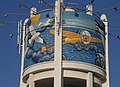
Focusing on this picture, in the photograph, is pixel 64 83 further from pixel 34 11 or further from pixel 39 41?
pixel 34 11

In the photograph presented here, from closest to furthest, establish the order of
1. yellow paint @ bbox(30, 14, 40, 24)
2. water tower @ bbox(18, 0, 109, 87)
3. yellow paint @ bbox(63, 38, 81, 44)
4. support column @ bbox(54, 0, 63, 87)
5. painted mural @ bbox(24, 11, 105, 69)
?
1. support column @ bbox(54, 0, 63, 87)
2. water tower @ bbox(18, 0, 109, 87)
3. painted mural @ bbox(24, 11, 105, 69)
4. yellow paint @ bbox(63, 38, 81, 44)
5. yellow paint @ bbox(30, 14, 40, 24)

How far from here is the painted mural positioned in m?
50.0

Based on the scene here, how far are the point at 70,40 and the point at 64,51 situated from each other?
A: 1.43 m

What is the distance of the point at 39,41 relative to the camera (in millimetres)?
50812

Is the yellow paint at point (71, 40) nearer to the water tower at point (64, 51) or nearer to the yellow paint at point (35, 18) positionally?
the water tower at point (64, 51)

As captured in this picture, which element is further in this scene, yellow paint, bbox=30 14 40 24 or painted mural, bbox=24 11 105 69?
yellow paint, bbox=30 14 40 24

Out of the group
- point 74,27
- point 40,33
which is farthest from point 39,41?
point 74,27

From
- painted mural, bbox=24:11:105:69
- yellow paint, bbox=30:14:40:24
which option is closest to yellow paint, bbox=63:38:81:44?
painted mural, bbox=24:11:105:69

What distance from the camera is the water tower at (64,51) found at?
161ft

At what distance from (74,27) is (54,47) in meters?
3.26

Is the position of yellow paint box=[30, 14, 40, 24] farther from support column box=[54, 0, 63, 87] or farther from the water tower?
support column box=[54, 0, 63, 87]

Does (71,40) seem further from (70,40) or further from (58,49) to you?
(58,49)

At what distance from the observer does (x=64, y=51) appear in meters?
49.8

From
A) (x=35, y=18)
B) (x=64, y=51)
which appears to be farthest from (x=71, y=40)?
(x=35, y=18)
